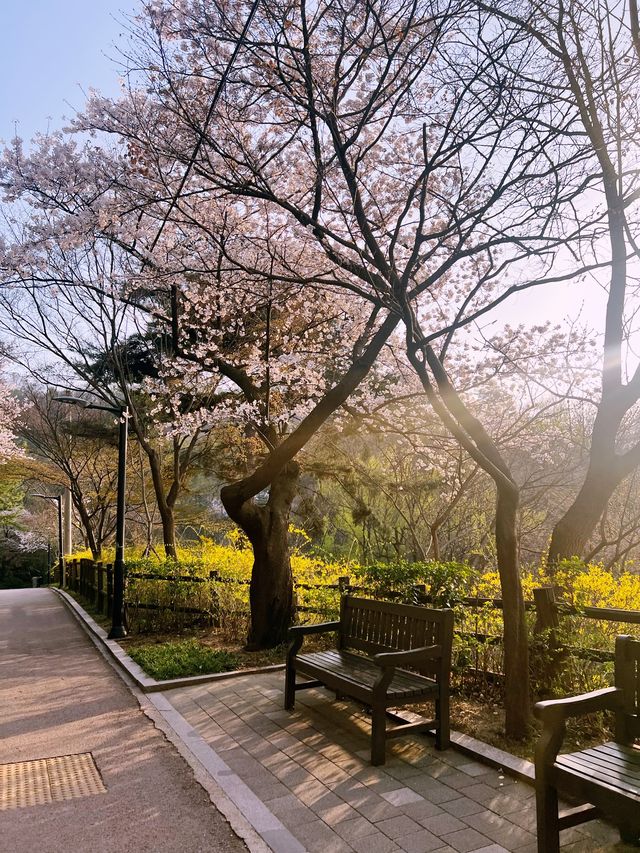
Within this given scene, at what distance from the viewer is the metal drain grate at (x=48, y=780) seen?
431 centimetres

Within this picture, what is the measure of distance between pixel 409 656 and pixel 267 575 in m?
4.28

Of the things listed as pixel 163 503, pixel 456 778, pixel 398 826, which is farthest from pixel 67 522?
pixel 398 826

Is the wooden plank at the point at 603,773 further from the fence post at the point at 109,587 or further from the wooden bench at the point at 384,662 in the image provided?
the fence post at the point at 109,587

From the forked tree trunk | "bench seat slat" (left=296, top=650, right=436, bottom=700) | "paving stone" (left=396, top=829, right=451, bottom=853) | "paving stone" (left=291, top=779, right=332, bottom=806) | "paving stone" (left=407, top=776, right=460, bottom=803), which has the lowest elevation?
"paving stone" (left=396, top=829, right=451, bottom=853)

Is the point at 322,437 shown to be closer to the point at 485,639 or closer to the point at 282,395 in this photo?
the point at 282,395

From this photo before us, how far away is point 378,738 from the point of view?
4637 millimetres

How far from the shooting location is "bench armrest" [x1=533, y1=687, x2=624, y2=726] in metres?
3.27

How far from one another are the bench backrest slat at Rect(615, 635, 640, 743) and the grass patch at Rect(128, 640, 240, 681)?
16.6 ft

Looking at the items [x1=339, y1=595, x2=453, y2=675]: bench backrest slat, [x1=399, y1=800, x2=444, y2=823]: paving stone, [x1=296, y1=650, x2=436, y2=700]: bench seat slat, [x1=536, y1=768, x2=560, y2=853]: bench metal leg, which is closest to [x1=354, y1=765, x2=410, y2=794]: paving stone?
[x1=399, y1=800, x2=444, y2=823]: paving stone

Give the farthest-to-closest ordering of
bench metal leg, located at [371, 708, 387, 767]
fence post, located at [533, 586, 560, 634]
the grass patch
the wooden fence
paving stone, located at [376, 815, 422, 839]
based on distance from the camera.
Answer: the grass patch
fence post, located at [533, 586, 560, 634]
the wooden fence
bench metal leg, located at [371, 708, 387, 767]
paving stone, located at [376, 815, 422, 839]

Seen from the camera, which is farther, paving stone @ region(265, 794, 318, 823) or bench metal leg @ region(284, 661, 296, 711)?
bench metal leg @ region(284, 661, 296, 711)

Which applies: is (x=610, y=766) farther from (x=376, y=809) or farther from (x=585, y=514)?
(x=585, y=514)

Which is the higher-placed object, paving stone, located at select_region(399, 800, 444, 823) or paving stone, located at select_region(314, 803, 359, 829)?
paving stone, located at select_region(314, 803, 359, 829)

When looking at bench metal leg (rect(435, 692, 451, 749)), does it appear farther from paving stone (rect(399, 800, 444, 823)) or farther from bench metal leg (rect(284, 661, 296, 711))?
bench metal leg (rect(284, 661, 296, 711))
